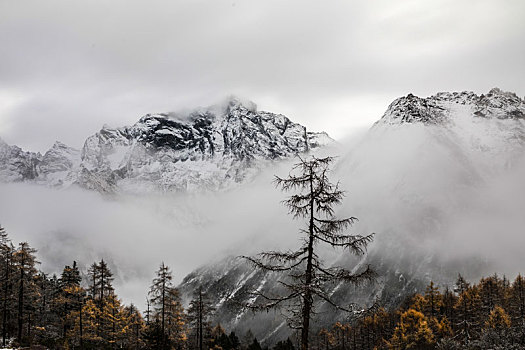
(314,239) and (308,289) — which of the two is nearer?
(308,289)

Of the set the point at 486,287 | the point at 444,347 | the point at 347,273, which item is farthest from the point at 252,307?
the point at 486,287

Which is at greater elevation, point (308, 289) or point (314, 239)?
point (314, 239)

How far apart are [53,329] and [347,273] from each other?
51.7 meters

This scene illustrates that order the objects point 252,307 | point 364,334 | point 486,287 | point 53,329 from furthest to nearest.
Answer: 1. point 364,334
2. point 486,287
3. point 53,329
4. point 252,307

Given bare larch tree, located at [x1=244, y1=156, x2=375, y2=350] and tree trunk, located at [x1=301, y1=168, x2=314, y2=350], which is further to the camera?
tree trunk, located at [x1=301, y1=168, x2=314, y2=350]

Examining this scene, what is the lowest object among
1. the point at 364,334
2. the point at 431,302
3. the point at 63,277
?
the point at 364,334

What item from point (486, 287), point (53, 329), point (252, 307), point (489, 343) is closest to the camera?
point (252, 307)

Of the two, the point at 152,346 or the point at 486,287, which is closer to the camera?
the point at 152,346

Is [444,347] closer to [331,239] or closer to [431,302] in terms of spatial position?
[431,302]

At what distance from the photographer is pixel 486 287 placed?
87.1 metres

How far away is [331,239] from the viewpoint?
20.5 metres

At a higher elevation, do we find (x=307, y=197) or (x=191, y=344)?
(x=307, y=197)

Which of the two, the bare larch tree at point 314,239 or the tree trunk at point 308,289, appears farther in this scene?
the tree trunk at point 308,289

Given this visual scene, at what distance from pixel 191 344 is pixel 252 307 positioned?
2298 inches
